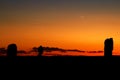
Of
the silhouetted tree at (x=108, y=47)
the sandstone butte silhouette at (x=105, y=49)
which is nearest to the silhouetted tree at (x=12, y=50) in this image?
the sandstone butte silhouette at (x=105, y=49)

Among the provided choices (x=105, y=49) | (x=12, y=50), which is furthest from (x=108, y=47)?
(x=12, y=50)

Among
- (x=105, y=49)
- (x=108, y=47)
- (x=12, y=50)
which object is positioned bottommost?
(x=12, y=50)

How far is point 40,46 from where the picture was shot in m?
21.6

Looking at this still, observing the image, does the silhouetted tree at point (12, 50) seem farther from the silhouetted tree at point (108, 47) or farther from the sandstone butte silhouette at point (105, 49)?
the silhouetted tree at point (108, 47)

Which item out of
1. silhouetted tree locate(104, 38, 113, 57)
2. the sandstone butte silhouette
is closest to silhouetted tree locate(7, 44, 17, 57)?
the sandstone butte silhouette

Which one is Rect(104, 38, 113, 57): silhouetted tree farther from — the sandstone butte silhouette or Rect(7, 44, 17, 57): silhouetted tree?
Rect(7, 44, 17, 57): silhouetted tree

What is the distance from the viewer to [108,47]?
20906mm

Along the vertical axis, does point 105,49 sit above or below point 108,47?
below

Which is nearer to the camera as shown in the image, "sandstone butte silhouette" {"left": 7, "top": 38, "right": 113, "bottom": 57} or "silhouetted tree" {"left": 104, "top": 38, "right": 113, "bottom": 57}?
"sandstone butte silhouette" {"left": 7, "top": 38, "right": 113, "bottom": 57}

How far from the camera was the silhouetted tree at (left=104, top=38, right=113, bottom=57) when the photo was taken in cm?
2048

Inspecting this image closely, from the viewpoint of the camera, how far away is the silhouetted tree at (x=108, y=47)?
67.2 ft

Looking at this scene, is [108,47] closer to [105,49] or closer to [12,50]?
[105,49]
